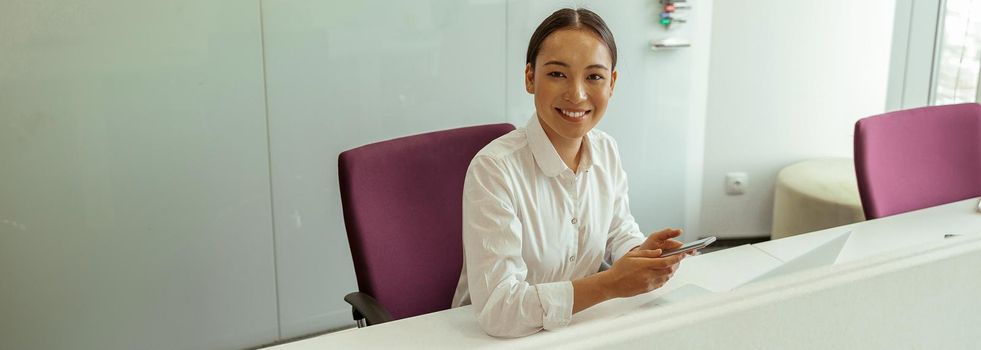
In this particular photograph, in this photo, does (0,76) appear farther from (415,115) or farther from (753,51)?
(753,51)

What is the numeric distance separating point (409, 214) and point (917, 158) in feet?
4.76

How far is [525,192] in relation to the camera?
67.0 inches

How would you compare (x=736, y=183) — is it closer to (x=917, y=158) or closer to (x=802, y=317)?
(x=917, y=158)

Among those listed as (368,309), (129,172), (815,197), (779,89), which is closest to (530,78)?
(368,309)

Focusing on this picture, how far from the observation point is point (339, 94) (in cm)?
310

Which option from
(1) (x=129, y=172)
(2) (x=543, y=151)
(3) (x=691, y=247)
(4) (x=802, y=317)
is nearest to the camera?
(4) (x=802, y=317)

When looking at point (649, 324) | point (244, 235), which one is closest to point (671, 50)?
point (244, 235)

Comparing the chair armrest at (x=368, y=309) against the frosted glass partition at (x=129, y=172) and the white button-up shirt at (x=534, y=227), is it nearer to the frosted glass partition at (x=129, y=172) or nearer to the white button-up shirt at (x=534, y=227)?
the white button-up shirt at (x=534, y=227)

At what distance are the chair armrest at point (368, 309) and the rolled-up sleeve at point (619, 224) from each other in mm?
465

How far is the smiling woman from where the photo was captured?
4.79 ft

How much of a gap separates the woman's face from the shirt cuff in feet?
1.06

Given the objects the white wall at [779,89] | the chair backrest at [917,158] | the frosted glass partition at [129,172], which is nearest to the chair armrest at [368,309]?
the frosted glass partition at [129,172]

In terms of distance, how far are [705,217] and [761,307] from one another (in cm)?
314

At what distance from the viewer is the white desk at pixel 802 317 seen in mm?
1090
